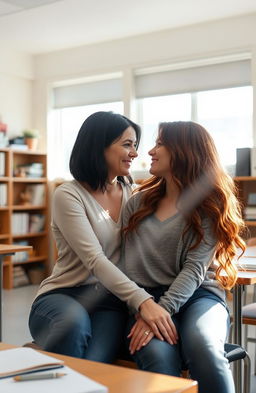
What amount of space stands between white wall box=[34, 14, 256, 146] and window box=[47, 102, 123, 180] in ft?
0.59

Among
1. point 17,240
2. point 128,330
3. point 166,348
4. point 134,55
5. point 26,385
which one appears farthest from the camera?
point 17,240

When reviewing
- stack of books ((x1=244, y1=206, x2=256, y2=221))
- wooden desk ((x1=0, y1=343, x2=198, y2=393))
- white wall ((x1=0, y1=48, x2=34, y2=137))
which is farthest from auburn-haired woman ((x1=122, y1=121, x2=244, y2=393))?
white wall ((x1=0, y1=48, x2=34, y2=137))

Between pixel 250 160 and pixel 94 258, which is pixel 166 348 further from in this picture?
pixel 250 160

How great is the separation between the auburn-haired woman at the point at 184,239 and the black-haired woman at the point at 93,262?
0.06m

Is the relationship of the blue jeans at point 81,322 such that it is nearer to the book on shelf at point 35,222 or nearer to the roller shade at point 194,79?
the roller shade at point 194,79

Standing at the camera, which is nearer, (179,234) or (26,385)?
(26,385)

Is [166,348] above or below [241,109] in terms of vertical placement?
below

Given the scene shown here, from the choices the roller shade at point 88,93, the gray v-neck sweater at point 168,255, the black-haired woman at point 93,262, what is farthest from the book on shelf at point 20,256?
the gray v-neck sweater at point 168,255

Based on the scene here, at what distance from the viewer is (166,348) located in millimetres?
1484

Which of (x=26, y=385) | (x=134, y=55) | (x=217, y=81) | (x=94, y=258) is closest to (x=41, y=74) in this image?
(x=134, y=55)

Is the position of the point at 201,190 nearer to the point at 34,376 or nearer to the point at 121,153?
the point at 121,153

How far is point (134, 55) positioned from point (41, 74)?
1.37m

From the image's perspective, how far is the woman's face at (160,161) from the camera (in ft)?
6.02

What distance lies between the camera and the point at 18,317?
454 cm
